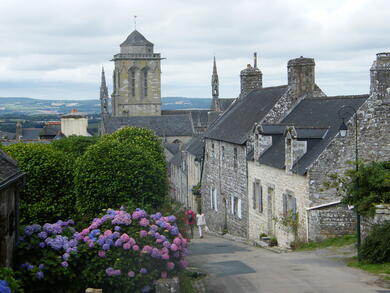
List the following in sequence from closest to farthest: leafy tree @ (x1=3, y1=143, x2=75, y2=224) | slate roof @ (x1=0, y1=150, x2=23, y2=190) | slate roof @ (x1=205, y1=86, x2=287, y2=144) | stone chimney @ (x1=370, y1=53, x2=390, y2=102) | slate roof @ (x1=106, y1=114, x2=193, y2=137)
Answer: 1. slate roof @ (x1=0, y1=150, x2=23, y2=190)
2. leafy tree @ (x1=3, y1=143, x2=75, y2=224)
3. stone chimney @ (x1=370, y1=53, x2=390, y2=102)
4. slate roof @ (x1=205, y1=86, x2=287, y2=144)
5. slate roof @ (x1=106, y1=114, x2=193, y2=137)

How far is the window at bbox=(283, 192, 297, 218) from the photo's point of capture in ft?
82.5

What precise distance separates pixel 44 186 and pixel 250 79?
19.6m

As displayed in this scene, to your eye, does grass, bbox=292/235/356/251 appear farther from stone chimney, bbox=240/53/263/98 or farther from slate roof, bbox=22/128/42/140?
slate roof, bbox=22/128/42/140

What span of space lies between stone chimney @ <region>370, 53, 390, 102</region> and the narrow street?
23.4 ft

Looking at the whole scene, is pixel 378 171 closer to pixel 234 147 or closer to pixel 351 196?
pixel 351 196

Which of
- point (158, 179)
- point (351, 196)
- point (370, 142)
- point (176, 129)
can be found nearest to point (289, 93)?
point (370, 142)

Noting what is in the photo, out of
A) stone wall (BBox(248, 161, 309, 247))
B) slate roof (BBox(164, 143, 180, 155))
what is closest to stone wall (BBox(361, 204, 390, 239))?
stone wall (BBox(248, 161, 309, 247))

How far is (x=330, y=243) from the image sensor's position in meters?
22.7

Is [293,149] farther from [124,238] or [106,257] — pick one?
[106,257]

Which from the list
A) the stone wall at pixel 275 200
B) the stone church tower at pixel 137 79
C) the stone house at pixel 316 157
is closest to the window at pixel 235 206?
the stone wall at pixel 275 200

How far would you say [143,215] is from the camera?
1520 cm

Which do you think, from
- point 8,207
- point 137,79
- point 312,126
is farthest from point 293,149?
point 137,79

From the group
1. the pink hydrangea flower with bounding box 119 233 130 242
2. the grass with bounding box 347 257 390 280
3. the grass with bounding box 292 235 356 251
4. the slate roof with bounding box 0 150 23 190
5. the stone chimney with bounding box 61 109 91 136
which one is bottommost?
the grass with bounding box 292 235 356 251

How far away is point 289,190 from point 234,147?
8.14m
